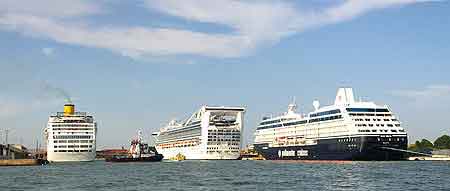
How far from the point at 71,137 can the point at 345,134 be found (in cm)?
6902

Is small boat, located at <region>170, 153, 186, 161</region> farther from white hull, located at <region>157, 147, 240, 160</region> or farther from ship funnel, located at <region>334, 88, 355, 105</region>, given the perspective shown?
ship funnel, located at <region>334, 88, 355, 105</region>

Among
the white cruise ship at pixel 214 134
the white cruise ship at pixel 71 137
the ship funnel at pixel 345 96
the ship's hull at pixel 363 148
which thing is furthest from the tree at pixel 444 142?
the white cruise ship at pixel 71 137

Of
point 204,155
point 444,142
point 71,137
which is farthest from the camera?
point 444,142

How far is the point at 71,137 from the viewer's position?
15288 centimetres

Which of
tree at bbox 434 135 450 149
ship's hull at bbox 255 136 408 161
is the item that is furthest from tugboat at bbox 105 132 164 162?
tree at bbox 434 135 450 149

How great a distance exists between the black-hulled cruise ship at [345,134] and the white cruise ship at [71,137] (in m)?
44.7

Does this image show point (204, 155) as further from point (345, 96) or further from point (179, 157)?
point (345, 96)

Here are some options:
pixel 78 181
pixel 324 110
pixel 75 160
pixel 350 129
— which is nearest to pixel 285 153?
pixel 324 110

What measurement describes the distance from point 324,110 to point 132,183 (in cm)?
6855

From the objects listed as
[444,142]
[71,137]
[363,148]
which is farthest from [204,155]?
[444,142]

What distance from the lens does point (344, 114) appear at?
118938 millimetres

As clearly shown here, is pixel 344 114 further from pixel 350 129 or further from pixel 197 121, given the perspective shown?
pixel 197 121

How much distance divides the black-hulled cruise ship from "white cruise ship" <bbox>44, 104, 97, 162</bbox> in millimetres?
44675

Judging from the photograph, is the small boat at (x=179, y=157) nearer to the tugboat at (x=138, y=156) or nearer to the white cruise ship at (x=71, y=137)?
the tugboat at (x=138, y=156)
